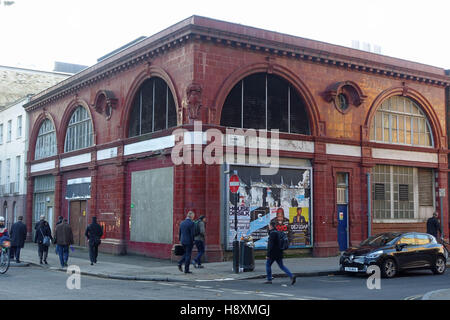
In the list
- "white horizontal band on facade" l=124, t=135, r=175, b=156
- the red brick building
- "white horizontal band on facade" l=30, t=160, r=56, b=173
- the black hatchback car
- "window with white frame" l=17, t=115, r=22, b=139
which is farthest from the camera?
"window with white frame" l=17, t=115, r=22, b=139

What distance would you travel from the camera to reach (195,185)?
21359 mm

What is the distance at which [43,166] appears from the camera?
35000 mm

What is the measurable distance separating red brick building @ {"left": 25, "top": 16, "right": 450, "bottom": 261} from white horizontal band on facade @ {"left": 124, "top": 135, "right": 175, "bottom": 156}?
0.16 ft

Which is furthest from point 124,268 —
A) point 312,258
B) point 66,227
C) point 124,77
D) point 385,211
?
point 385,211

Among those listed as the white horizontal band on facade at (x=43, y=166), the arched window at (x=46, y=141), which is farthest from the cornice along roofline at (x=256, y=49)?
the white horizontal band on facade at (x=43, y=166)

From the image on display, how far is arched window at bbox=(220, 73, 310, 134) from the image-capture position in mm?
22859

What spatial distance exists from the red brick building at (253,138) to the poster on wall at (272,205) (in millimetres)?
56

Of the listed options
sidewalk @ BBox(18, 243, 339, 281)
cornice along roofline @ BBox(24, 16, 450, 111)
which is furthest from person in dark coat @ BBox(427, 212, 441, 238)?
cornice along roofline @ BBox(24, 16, 450, 111)

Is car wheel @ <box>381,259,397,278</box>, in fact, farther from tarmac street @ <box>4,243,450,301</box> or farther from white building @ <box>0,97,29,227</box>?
white building @ <box>0,97,29,227</box>

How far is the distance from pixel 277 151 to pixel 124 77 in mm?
8204

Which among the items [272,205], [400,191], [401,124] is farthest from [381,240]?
[401,124]

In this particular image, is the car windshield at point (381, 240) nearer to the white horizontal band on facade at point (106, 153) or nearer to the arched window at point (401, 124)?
the arched window at point (401, 124)

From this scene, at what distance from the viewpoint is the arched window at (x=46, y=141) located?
3453cm

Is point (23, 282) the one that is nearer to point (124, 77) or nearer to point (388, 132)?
point (124, 77)
